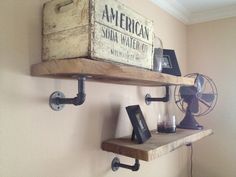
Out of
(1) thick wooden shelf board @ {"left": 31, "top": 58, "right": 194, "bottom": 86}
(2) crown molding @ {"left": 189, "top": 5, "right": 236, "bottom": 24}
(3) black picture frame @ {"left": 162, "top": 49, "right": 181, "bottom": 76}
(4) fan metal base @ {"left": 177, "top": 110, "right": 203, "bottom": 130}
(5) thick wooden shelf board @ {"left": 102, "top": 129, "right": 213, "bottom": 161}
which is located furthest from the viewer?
(2) crown molding @ {"left": 189, "top": 5, "right": 236, "bottom": 24}

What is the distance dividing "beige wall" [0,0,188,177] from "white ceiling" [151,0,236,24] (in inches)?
35.5

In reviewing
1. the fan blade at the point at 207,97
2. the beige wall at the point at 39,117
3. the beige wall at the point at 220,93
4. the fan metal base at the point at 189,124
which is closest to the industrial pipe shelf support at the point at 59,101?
the beige wall at the point at 39,117

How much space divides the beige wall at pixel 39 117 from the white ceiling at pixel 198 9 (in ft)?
2.96

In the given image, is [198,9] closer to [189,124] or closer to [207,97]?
[207,97]

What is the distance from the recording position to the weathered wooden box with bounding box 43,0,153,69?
721 millimetres

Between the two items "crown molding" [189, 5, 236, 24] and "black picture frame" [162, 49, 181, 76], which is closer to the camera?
"black picture frame" [162, 49, 181, 76]

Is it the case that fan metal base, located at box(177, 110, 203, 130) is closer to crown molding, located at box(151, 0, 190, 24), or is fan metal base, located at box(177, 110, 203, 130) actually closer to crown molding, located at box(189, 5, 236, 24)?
crown molding, located at box(151, 0, 190, 24)

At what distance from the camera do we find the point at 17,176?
76 centimetres

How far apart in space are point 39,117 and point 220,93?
5.28 ft

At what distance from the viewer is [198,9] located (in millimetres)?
1947

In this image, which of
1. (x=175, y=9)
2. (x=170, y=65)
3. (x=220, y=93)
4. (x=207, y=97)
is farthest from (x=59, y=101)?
(x=220, y=93)

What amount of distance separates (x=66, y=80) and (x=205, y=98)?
1131mm

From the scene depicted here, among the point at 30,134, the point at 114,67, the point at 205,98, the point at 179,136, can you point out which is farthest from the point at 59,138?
the point at 205,98

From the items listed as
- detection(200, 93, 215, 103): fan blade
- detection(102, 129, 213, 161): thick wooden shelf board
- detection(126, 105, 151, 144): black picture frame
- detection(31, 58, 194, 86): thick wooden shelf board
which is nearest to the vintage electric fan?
detection(200, 93, 215, 103): fan blade
